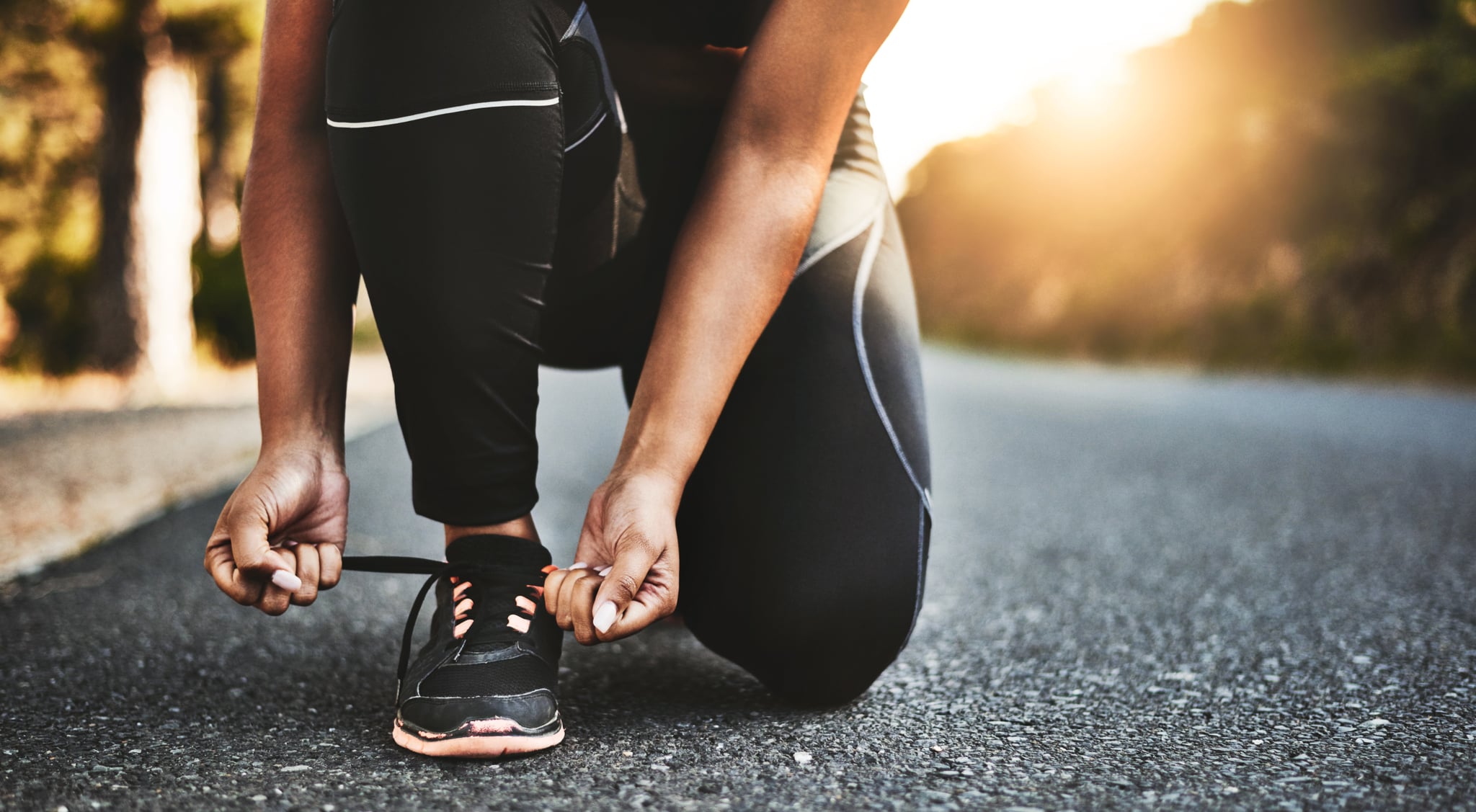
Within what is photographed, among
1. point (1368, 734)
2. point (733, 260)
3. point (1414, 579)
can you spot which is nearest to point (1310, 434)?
point (1414, 579)

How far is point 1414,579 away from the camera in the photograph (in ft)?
6.24

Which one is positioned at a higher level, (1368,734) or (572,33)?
(572,33)

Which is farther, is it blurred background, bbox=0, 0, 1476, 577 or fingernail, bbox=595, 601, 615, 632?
blurred background, bbox=0, 0, 1476, 577

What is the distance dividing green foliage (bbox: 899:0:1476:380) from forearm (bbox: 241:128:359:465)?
7.02 metres

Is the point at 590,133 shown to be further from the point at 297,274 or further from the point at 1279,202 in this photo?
the point at 1279,202

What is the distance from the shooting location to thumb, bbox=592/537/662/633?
1001mm

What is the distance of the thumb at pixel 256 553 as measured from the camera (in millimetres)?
1045

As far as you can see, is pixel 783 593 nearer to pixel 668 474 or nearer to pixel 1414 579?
pixel 668 474

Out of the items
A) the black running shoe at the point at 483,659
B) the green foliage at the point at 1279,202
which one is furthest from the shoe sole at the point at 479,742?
the green foliage at the point at 1279,202

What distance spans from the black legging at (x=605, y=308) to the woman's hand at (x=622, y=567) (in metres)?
0.15

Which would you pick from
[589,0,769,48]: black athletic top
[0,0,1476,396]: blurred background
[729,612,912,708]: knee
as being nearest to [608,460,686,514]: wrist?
[729,612,912,708]: knee

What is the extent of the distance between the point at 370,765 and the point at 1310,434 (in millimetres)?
4372

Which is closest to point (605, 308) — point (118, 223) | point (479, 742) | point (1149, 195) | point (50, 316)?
point (479, 742)

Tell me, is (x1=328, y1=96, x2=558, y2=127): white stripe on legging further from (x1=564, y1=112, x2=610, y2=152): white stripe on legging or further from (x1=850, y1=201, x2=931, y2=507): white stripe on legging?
(x1=850, y1=201, x2=931, y2=507): white stripe on legging
